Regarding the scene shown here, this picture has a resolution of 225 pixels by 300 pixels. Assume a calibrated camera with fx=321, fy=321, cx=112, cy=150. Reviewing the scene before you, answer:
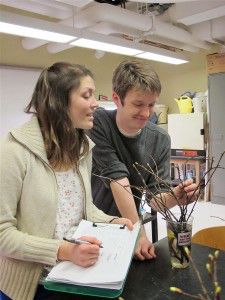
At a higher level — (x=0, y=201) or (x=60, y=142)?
(x=60, y=142)

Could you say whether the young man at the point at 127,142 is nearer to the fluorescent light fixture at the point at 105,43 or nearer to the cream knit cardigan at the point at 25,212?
the cream knit cardigan at the point at 25,212

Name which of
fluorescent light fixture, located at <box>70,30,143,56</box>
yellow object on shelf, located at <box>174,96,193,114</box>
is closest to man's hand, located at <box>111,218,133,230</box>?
fluorescent light fixture, located at <box>70,30,143,56</box>

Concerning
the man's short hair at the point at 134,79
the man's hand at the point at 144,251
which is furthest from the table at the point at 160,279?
the man's short hair at the point at 134,79

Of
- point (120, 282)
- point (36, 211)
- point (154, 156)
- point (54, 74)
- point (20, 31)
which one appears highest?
point (20, 31)

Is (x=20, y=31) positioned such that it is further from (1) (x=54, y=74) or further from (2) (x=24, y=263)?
(2) (x=24, y=263)

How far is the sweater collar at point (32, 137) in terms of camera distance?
103cm

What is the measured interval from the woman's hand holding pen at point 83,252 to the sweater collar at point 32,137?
0.30 meters

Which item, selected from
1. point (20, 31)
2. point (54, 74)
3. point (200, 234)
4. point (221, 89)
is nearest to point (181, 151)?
point (221, 89)

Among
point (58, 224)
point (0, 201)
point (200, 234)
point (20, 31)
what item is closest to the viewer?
point (0, 201)

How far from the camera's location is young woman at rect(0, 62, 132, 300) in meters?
0.95

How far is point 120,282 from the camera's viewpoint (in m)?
0.85

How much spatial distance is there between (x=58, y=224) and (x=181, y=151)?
4.51m

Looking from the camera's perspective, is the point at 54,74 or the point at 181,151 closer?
the point at 54,74

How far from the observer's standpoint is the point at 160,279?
98 centimetres
